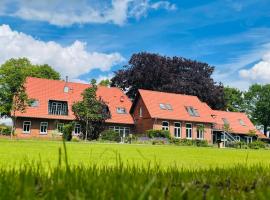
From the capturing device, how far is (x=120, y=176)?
294 centimetres

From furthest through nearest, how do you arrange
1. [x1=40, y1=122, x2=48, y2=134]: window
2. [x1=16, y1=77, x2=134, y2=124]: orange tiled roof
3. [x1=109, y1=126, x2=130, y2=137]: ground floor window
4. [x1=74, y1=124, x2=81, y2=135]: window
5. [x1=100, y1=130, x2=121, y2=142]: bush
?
[x1=109, y1=126, x2=130, y2=137]: ground floor window
[x1=74, y1=124, x2=81, y2=135]: window
[x1=16, y1=77, x2=134, y2=124]: orange tiled roof
[x1=40, y1=122, x2=48, y2=134]: window
[x1=100, y1=130, x2=121, y2=142]: bush

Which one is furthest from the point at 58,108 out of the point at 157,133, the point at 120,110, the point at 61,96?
the point at 157,133

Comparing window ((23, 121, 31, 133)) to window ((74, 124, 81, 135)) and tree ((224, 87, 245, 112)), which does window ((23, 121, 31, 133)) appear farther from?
tree ((224, 87, 245, 112))

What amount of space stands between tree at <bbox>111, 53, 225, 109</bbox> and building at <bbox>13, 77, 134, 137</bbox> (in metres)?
6.97

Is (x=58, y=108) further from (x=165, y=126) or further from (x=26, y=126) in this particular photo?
(x=165, y=126)

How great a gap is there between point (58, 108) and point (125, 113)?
Answer: 10726mm

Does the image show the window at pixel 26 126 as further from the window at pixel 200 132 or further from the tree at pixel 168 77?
the window at pixel 200 132

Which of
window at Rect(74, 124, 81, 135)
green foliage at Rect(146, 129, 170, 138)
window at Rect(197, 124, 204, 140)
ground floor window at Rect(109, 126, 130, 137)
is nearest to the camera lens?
green foliage at Rect(146, 129, 170, 138)

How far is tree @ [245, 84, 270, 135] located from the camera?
340ft

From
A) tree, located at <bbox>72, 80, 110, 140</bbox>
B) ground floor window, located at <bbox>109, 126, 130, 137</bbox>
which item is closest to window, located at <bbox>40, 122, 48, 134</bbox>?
tree, located at <bbox>72, 80, 110, 140</bbox>

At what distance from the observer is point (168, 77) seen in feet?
251

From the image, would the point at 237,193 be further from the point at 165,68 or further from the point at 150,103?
the point at 165,68

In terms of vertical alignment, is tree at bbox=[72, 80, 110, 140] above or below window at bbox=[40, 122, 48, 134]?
above

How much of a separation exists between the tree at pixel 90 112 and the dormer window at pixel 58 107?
10.8ft
